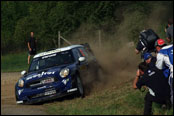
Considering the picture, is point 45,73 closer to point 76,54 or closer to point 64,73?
point 64,73

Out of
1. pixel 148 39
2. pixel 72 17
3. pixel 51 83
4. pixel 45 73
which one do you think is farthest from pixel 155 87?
pixel 72 17

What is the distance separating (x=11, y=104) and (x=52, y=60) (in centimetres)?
192

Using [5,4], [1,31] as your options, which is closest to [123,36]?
[1,31]

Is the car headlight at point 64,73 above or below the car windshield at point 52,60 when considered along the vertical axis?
below

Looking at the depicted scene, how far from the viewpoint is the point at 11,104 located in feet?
46.1

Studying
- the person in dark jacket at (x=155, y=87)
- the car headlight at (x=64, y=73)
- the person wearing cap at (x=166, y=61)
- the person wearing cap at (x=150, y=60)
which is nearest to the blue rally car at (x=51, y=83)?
the car headlight at (x=64, y=73)

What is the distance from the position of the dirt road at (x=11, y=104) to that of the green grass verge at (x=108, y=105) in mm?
428

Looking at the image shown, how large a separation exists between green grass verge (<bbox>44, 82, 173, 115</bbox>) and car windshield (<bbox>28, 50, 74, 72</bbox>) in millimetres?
1497

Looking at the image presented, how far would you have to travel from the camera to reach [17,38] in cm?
4181

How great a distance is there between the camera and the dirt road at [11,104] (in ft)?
35.8

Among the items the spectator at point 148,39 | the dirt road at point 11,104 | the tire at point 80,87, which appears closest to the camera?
the dirt road at point 11,104

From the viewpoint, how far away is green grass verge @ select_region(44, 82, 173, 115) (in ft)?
32.9

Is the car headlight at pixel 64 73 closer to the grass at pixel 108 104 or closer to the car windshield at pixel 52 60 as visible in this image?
the grass at pixel 108 104

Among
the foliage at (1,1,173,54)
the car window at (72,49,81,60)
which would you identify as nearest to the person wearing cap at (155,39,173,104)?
the car window at (72,49,81,60)
